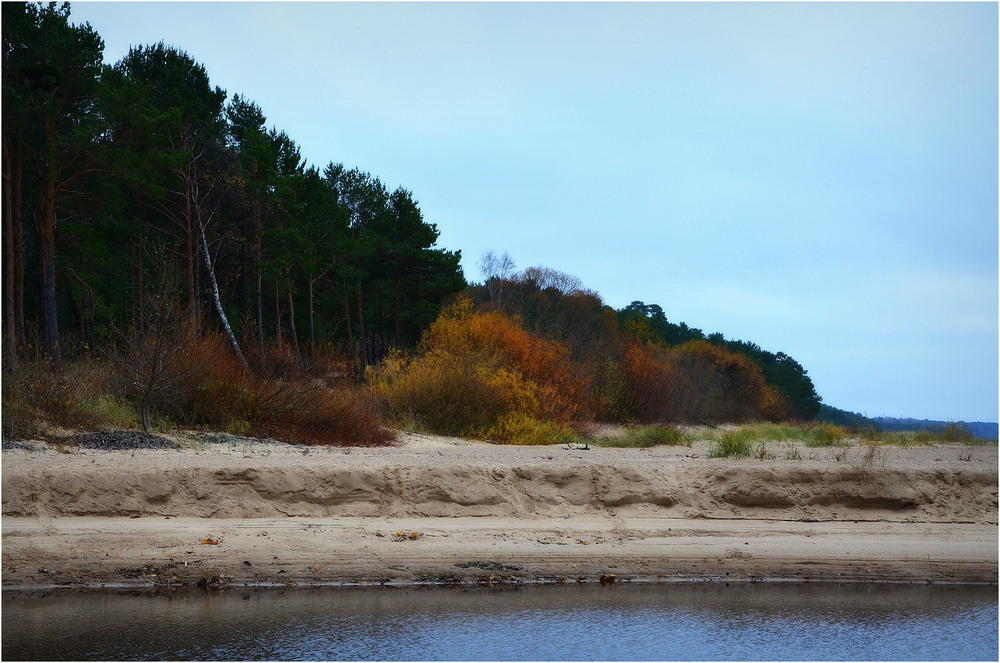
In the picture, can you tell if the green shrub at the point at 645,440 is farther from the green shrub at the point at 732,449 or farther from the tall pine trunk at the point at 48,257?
the tall pine trunk at the point at 48,257

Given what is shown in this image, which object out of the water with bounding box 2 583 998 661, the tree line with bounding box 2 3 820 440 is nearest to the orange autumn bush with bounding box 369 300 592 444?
the tree line with bounding box 2 3 820 440

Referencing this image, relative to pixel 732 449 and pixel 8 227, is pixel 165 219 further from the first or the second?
pixel 732 449

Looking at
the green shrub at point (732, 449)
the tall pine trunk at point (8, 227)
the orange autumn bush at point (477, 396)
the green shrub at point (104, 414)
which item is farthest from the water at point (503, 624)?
the tall pine trunk at point (8, 227)

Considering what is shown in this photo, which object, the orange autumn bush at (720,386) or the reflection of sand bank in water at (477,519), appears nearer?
the reflection of sand bank in water at (477,519)

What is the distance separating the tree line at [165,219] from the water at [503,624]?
10.3 m

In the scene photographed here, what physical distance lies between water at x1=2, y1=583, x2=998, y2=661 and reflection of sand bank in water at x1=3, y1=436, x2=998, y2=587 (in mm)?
558

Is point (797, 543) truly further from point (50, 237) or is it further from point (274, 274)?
point (274, 274)

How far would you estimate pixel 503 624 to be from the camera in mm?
8266

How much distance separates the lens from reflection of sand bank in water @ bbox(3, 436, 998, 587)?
32.2ft

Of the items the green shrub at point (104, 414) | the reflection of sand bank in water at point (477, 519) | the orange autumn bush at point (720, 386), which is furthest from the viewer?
the orange autumn bush at point (720, 386)

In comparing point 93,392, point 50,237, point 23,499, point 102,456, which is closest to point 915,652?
point 23,499

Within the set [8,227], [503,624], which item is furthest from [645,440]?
[8,227]

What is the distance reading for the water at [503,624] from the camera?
24.4 feet

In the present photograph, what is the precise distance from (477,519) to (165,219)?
24757 millimetres
